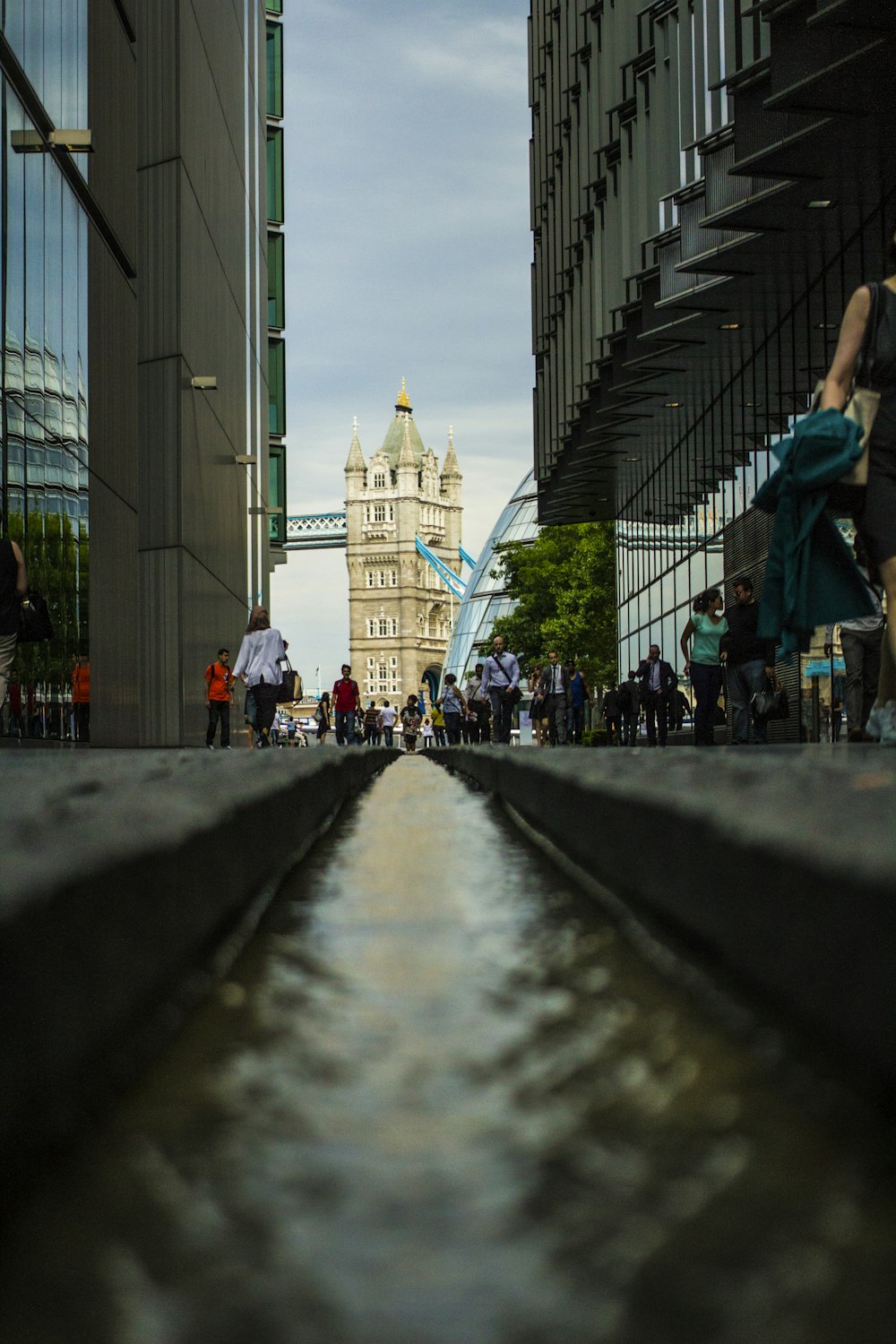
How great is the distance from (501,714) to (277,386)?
28764 millimetres

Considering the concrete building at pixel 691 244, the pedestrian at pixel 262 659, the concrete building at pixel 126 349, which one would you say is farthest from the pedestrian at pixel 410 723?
the pedestrian at pixel 262 659

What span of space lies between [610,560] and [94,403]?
36.8 m

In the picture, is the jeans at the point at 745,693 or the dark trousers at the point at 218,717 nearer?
the jeans at the point at 745,693

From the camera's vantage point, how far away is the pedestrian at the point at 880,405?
609 centimetres

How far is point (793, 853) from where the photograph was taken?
1428 millimetres

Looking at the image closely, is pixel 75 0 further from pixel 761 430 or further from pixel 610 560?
pixel 610 560

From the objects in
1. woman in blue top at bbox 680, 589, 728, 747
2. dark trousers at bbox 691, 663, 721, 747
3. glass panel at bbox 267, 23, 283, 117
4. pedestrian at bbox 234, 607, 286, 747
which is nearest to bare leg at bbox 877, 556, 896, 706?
woman in blue top at bbox 680, 589, 728, 747

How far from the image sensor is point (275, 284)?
50.9 metres

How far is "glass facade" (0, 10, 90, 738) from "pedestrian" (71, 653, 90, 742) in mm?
160

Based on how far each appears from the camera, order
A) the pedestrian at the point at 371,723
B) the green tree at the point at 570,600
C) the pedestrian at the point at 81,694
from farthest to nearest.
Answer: the green tree at the point at 570,600, the pedestrian at the point at 371,723, the pedestrian at the point at 81,694

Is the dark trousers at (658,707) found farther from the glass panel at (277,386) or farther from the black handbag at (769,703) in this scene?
the glass panel at (277,386)

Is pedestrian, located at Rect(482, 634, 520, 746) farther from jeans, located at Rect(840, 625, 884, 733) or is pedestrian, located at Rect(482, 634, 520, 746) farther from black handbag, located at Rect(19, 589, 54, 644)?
black handbag, located at Rect(19, 589, 54, 644)

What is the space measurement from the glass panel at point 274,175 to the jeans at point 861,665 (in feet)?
132

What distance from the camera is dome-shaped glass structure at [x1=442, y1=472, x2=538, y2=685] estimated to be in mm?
106250
